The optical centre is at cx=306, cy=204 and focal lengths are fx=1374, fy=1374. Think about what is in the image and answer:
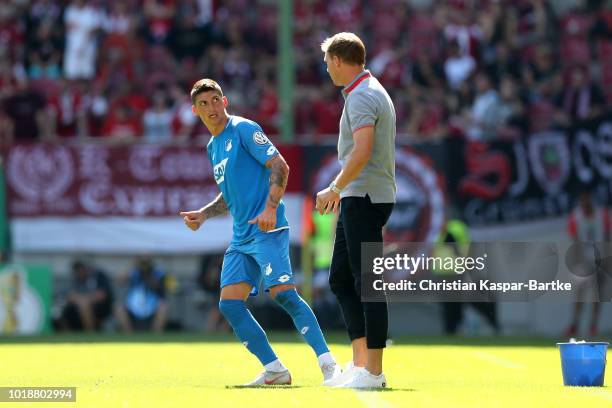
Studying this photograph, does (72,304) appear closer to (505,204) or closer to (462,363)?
(505,204)

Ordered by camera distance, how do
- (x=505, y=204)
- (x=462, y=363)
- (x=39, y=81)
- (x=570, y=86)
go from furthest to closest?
(x=39, y=81)
(x=570, y=86)
(x=505, y=204)
(x=462, y=363)

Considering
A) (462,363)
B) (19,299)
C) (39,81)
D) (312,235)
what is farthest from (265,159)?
(39,81)

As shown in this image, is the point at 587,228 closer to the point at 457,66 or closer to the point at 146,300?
the point at 457,66

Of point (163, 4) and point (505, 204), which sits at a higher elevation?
point (163, 4)

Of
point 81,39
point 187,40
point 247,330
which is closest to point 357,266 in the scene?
point 247,330

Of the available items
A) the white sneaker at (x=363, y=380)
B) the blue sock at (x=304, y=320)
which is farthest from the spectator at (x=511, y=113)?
the white sneaker at (x=363, y=380)

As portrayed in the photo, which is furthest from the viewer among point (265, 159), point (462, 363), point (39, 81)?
point (39, 81)

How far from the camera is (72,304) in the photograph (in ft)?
64.5

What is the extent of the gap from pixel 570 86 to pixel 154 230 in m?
6.46

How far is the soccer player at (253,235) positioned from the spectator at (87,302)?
10819mm

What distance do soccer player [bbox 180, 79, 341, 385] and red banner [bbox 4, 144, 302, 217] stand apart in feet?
34.0

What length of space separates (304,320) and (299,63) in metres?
14.1

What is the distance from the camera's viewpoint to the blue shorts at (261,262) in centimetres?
881

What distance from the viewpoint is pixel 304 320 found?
8828 mm
